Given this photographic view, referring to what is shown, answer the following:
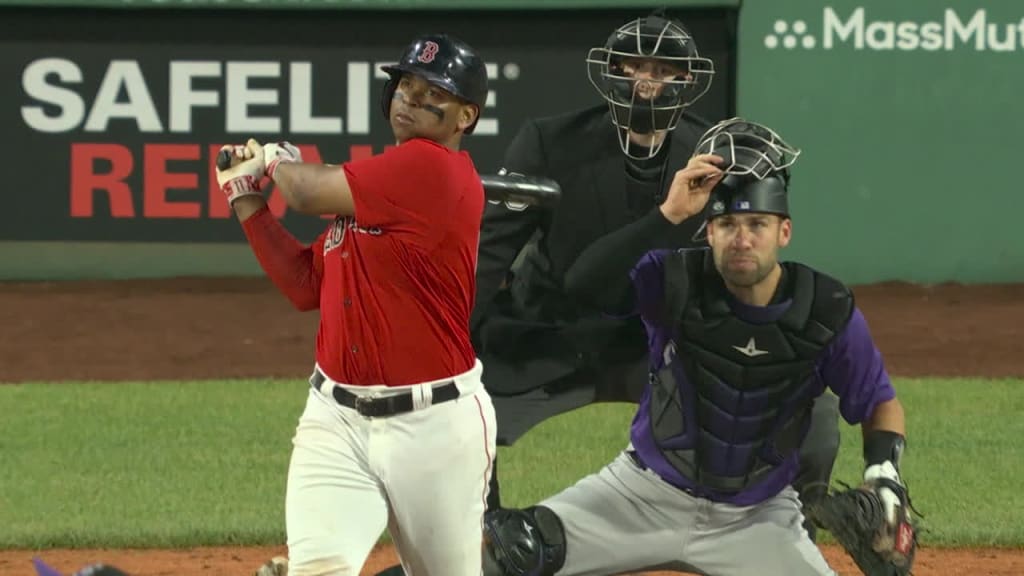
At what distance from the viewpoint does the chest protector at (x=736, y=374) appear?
5402 mm

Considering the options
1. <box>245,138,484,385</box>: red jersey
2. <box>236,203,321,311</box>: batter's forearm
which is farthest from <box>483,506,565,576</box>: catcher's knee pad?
<box>236,203,321,311</box>: batter's forearm

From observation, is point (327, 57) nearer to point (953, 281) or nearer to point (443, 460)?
point (953, 281)

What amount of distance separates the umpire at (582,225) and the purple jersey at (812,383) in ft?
2.40

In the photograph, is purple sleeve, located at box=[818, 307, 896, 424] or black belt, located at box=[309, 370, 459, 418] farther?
purple sleeve, located at box=[818, 307, 896, 424]

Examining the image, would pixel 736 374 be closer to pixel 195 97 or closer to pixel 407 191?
pixel 407 191

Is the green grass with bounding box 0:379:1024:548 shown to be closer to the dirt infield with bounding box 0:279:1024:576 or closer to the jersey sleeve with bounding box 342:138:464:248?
the dirt infield with bounding box 0:279:1024:576

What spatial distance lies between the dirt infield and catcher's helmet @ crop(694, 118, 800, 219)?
6.62m

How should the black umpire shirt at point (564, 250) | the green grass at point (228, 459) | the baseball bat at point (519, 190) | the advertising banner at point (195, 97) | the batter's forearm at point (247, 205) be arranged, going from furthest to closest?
1. the advertising banner at point (195, 97)
2. the green grass at point (228, 459)
3. the black umpire shirt at point (564, 250)
4. the baseball bat at point (519, 190)
5. the batter's forearm at point (247, 205)

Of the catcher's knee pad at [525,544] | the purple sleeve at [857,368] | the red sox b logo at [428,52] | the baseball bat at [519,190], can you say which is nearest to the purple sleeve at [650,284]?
the baseball bat at [519,190]

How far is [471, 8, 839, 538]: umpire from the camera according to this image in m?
6.48

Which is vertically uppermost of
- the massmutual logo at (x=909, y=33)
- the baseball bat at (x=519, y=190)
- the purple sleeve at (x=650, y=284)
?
the massmutual logo at (x=909, y=33)

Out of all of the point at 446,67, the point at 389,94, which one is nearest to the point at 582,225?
the point at 389,94

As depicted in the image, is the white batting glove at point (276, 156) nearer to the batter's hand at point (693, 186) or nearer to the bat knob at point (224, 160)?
the bat knob at point (224, 160)

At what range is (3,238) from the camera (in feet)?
48.3
